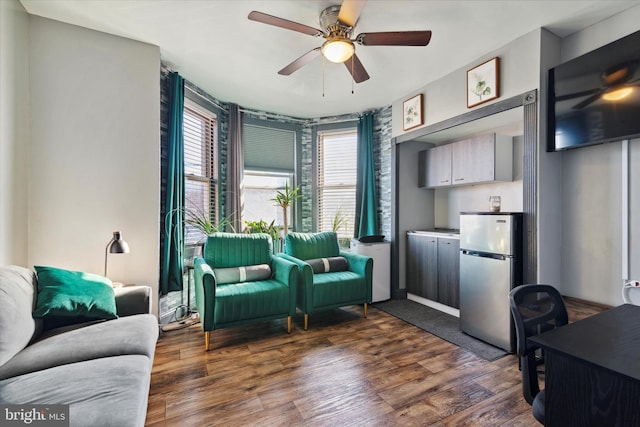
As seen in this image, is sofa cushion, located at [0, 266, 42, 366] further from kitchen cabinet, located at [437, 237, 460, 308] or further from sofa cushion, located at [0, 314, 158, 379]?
kitchen cabinet, located at [437, 237, 460, 308]

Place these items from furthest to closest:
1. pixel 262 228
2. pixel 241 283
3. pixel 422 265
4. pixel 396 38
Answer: pixel 262 228, pixel 422 265, pixel 241 283, pixel 396 38

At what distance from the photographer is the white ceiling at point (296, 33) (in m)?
2.11

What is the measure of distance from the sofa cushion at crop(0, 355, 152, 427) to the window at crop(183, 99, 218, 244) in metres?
2.12

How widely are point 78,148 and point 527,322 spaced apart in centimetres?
343

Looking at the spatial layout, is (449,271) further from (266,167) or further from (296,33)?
(296,33)

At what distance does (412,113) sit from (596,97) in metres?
1.79

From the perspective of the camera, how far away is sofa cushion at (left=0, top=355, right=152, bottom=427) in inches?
41.6

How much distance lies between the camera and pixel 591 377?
0.96 meters

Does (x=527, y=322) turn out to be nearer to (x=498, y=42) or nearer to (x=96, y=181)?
→ (x=498, y=42)

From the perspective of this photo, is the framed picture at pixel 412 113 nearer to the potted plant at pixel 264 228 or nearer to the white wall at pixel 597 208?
the white wall at pixel 597 208

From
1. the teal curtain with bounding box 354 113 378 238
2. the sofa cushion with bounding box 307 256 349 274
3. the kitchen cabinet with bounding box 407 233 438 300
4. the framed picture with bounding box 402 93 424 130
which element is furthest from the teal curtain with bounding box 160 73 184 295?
the kitchen cabinet with bounding box 407 233 438 300

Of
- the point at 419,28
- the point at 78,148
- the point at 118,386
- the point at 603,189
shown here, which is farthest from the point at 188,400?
the point at 603,189

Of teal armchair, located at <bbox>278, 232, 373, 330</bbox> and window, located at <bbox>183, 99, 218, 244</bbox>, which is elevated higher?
window, located at <bbox>183, 99, 218, 244</bbox>

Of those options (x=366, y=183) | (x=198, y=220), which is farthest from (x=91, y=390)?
(x=366, y=183)
